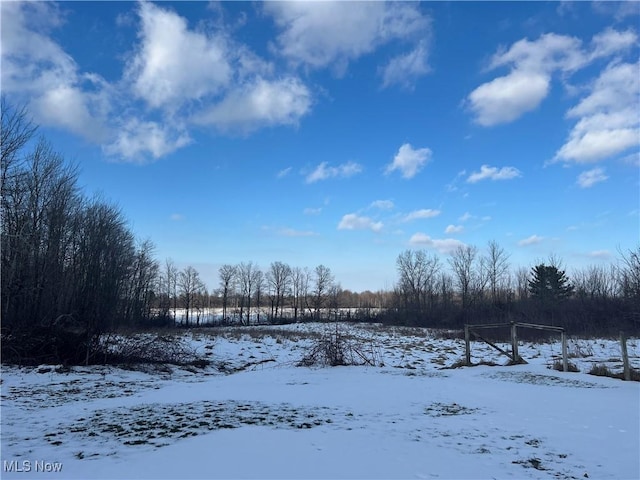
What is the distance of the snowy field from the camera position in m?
4.45

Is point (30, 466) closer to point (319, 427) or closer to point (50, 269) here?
point (319, 427)

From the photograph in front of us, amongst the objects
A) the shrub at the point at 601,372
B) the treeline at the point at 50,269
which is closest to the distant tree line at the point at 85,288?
the treeline at the point at 50,269

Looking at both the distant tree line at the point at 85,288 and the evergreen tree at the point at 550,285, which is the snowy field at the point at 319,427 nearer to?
the distant tree line at the point at 85,288

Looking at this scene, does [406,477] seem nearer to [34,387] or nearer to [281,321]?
[34,387]

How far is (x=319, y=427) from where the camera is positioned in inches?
246

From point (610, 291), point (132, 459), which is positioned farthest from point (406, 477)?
point (610, 291)

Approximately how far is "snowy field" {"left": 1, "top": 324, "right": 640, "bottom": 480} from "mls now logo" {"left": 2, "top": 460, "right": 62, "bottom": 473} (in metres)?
0.02

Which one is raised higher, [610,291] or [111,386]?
[610,291]

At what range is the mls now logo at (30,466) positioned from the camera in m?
4.18

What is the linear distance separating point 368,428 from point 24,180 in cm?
2295

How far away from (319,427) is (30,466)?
3662mm

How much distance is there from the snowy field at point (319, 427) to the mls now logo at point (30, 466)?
19 millimetres

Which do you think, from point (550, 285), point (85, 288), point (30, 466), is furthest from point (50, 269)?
point (550, 285)

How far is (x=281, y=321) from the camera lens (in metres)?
61.4
